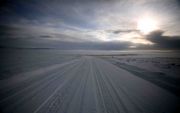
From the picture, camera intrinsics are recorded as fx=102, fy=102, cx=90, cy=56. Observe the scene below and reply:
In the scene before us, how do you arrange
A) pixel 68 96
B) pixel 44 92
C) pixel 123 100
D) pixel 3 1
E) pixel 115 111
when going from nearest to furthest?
pixel 115 111, pixel 123 100, pixel 68 96, pixel 44 92, pixel 3 1

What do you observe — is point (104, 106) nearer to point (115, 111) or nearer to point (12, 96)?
point (115, 111)

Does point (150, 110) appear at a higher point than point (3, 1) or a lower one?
lower

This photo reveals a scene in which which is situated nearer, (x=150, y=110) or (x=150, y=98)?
(x=150, y=110)

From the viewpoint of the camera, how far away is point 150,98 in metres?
4.26

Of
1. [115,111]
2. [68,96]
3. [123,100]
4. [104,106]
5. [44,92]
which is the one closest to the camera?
[115,111]

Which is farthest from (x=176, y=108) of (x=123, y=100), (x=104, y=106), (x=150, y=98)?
(x=104, y=106)

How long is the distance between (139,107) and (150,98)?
3.67 feet

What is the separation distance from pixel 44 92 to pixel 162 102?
4.93 metres

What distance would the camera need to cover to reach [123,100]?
3.88 metres

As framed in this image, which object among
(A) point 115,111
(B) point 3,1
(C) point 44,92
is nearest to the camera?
(A) point 115,111

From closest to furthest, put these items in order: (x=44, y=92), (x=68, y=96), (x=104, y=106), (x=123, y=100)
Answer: (x=104, y=106) < (x=123, y=100) < (x=68, y=96) < (x=44, y=92)

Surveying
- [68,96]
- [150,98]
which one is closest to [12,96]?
[68,96]

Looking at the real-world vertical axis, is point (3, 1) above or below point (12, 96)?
above

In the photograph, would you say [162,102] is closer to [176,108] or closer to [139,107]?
[176,108]
